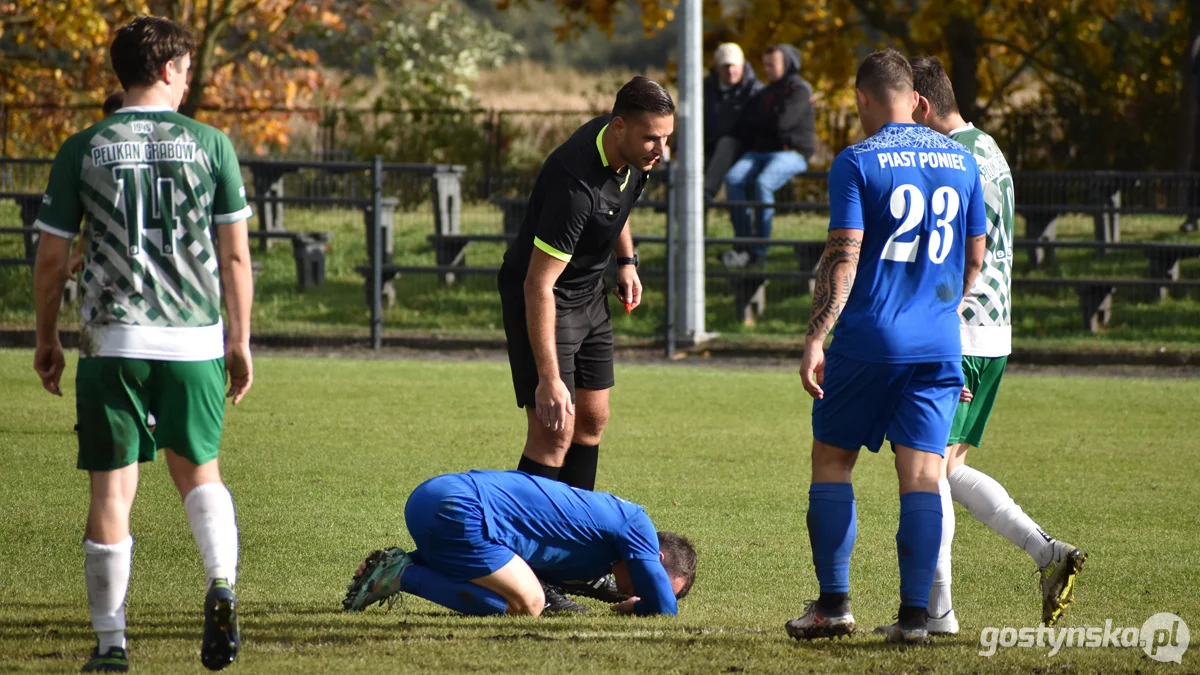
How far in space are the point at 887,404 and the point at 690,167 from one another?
33.1ft

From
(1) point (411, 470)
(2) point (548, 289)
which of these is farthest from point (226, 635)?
(1) point (411, 470)

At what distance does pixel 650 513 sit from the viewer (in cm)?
742

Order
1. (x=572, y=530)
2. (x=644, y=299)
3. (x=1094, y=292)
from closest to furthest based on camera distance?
(x=572, y=530) < (x=1094, y=292) < (x=644, y=299)

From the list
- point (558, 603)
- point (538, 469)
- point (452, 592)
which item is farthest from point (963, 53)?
point (452, 592)

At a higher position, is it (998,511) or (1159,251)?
(1159,251)

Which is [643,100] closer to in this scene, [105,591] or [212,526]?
[212,526]

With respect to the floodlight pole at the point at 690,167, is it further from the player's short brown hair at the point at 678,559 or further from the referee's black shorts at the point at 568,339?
the player's short brown hair at the point at 678,559

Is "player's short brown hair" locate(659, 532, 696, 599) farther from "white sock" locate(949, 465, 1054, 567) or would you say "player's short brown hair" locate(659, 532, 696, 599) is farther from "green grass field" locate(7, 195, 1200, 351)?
"green grass field" locate(7, 195, 1200, 351)

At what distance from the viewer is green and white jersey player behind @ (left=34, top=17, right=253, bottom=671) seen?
4355 mm

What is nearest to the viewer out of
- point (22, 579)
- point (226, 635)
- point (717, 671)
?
point (226, 635)

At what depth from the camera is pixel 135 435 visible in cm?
442

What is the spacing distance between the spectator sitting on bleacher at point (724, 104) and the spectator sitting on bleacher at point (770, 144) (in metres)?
0.16

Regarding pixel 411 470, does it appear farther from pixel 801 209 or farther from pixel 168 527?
pixel 801 209

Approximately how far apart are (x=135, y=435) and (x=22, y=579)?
5.82ft
